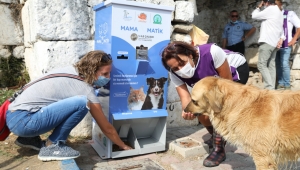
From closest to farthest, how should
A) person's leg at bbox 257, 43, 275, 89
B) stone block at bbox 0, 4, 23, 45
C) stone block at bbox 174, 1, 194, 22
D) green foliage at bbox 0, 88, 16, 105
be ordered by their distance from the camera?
green foliage at bbox 0, 88, 16, 105, stone block at bbox 174, 1, 194, 22, stone block at bbox 0, 4, 23, 45, person's leg at bbox 257, 43, 275, 89

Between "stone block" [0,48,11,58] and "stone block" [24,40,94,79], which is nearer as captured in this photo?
"stone block" [24,40,94,79]

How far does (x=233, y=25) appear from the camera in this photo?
6.53m

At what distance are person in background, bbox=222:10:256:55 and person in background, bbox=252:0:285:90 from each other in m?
0.58

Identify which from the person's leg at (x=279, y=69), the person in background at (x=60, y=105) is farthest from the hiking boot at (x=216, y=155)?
the person's leg at (x=279, y=69)

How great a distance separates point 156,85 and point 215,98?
3.46 ft

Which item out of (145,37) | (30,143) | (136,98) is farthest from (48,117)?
(145,37)

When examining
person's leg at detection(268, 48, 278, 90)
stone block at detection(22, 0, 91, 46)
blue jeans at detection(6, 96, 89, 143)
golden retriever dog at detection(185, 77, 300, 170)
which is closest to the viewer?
golden retriever dog at detection(185, 77, 300, 170)

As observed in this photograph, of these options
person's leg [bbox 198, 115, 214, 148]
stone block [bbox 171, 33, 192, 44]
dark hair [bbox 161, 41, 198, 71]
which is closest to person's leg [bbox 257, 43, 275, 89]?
stone block [bbox 171, 33, 192, 44]

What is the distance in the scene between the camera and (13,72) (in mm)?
4766

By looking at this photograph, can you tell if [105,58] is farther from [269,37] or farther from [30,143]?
[269,37]

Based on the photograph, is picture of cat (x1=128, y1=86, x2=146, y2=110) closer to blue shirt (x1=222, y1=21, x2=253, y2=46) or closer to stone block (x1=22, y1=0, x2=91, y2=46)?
stone block (x1=22, y1=0, x2=91, y2=46)

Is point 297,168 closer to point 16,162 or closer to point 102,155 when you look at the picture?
point 102,155

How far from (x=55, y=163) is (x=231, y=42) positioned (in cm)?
506

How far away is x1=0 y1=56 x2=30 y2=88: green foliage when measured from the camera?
4641 millimetres
